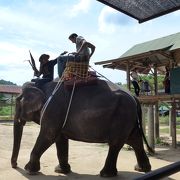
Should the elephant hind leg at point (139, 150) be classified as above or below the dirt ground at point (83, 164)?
above

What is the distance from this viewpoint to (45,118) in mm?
7215

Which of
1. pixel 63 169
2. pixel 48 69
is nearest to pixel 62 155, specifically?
pixel 63 169

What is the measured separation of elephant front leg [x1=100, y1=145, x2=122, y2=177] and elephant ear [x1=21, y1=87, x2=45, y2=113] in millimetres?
1770

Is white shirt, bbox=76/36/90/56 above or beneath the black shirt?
above

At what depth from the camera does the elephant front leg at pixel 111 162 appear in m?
6.82

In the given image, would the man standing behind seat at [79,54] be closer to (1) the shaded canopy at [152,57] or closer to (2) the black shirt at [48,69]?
(2) the black shirt at [48,69]

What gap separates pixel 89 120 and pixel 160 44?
8928 mm

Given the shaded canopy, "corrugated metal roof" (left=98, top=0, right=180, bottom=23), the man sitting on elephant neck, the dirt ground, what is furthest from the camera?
the shaded canopy

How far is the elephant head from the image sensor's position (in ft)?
25.1

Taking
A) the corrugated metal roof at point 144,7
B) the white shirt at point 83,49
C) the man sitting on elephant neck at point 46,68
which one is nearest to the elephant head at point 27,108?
the man sitting on elephant neck at point 46,68

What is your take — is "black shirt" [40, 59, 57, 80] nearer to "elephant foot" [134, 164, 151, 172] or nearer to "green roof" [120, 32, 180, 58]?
"elephant foot" [134, 164, 151, 172]

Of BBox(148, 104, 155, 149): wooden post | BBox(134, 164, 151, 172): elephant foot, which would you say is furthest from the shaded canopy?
BBox(134, 164, 151, 172): elephant foot

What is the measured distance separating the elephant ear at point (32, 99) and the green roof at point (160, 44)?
668 cm

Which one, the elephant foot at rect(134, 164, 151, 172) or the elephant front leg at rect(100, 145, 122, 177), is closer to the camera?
the elephant front leg at rect(100, 145, 122, 177)
